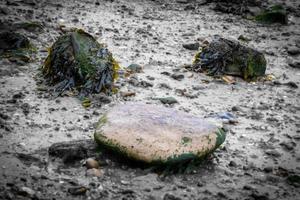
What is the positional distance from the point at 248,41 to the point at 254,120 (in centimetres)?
291

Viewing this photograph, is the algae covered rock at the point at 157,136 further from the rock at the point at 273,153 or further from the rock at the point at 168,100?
the rock at the point at 168,100

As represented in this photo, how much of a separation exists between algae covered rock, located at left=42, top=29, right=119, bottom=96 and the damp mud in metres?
0.14

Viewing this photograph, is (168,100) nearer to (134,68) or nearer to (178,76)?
(178,76)

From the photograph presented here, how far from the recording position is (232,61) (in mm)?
5578

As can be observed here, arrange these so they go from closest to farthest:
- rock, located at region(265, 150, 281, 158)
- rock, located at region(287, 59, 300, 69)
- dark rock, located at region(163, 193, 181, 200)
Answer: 1. dark rock, located at region(163, 193, 181, 200)
2. rock, located at region(265, 150, 281, 158)
3. rock, located at region(287, 59, 300, 69)

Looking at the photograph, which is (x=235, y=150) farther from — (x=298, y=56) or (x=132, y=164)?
(x=298, y=56)

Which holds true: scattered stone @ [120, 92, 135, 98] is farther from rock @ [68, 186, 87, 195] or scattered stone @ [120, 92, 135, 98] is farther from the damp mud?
rock @ [68, 186, 87, 195]

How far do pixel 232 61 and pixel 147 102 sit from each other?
1.76 m

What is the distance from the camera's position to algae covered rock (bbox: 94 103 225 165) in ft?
10.5

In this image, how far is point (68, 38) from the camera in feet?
16.7

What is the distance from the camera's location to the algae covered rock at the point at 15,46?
5.26 meters

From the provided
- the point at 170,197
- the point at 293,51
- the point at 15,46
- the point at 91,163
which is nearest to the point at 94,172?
the point at 91,163

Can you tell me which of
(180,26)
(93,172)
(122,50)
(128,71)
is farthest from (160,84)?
(180,26)

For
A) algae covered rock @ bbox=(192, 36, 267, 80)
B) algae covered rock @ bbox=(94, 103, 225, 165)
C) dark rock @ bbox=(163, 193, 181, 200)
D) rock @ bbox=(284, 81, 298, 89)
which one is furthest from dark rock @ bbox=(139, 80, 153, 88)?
dark rock @ bbox=(163, 193, 181, 200)
